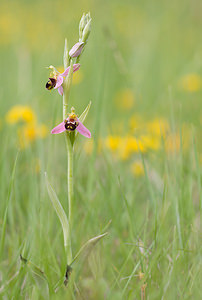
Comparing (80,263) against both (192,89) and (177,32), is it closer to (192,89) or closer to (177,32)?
(192,89)

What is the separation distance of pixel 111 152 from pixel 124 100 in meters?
2.10

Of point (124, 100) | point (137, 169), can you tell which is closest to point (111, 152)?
point (137, 169)

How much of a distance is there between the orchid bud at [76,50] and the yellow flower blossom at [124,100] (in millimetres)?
3048

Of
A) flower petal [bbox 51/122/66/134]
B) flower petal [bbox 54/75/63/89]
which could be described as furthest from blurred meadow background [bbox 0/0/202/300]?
flower petal [bbox 54/75/63/89]

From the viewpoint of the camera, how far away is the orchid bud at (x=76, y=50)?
154cm

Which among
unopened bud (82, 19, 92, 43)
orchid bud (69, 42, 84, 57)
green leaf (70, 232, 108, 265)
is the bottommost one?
green leaf (70, 232, 108, 265)

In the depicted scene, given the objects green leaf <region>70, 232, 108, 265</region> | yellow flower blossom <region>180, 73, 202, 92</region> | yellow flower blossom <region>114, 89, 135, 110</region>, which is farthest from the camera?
yellow flower blossom <region>114, 89, 135, 110</region>

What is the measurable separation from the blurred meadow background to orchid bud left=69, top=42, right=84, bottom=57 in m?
0.49

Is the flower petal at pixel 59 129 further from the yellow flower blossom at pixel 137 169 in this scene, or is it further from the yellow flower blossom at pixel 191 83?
the yellow flower blossom at pixel 191 83

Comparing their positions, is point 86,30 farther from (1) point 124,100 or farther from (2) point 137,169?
(1) point 124,100

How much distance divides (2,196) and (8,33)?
20.8 feet

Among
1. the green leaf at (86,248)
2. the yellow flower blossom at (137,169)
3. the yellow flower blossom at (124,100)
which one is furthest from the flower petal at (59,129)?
the yellow flower blossom at (124,100)

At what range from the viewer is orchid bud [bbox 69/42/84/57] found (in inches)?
60.8

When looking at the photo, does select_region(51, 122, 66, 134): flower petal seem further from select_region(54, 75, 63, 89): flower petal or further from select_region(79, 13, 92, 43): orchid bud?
select_region(79, 13, 92, 43): orchid bud
